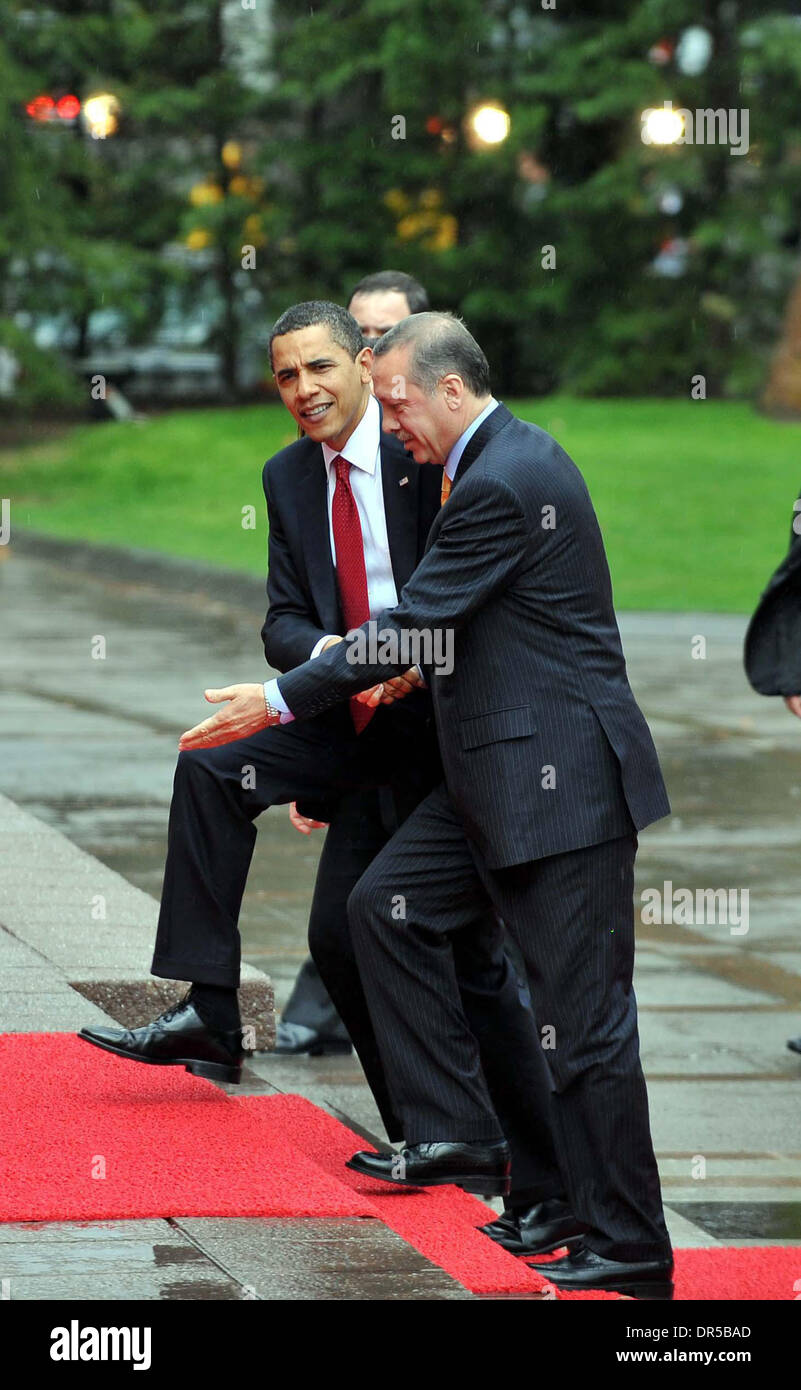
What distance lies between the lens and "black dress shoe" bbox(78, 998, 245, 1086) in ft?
17.1

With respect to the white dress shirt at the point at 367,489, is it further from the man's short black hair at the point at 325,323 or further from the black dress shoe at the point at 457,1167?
the black dress shoe at the point at 457,1167

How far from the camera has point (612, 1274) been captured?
464 centimetres

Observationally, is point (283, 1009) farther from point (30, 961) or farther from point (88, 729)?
point (88, 729)

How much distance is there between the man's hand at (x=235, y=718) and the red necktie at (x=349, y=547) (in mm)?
497

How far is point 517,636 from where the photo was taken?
4641 millimetres

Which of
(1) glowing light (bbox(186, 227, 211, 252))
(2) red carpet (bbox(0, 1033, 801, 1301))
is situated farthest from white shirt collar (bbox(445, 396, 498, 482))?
(1) glowing light (bbox(186, 227, 211, 252))

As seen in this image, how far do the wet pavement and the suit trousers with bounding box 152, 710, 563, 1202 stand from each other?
552mm

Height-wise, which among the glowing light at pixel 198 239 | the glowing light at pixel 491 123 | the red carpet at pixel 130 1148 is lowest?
the red carpet at pixel 130 1148

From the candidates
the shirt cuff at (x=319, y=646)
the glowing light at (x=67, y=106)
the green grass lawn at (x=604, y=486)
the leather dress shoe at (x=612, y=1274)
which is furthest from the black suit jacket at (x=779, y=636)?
the glowing light at (x=67, y=106)

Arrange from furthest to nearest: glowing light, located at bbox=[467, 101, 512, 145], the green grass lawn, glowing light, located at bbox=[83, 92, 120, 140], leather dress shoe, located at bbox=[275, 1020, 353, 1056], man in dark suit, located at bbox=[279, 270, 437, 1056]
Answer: glowing light, located at bbox=[83, 92, 120, 140]
glowing light, located at bbox=[467, 101, 512, 145]
the green grass lawn
leather dress shoe, located at bbox=[275, 1020, 353, 1056]
man in dark suit, located at bbox=[279, 270, 437, 1056]

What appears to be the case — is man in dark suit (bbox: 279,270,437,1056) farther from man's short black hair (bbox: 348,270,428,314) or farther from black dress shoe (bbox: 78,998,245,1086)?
black dress shoe (bbox: 78,998,245,1086)

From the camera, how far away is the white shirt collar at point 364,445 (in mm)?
5363

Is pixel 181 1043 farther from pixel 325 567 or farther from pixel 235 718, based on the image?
pixel 325 567
